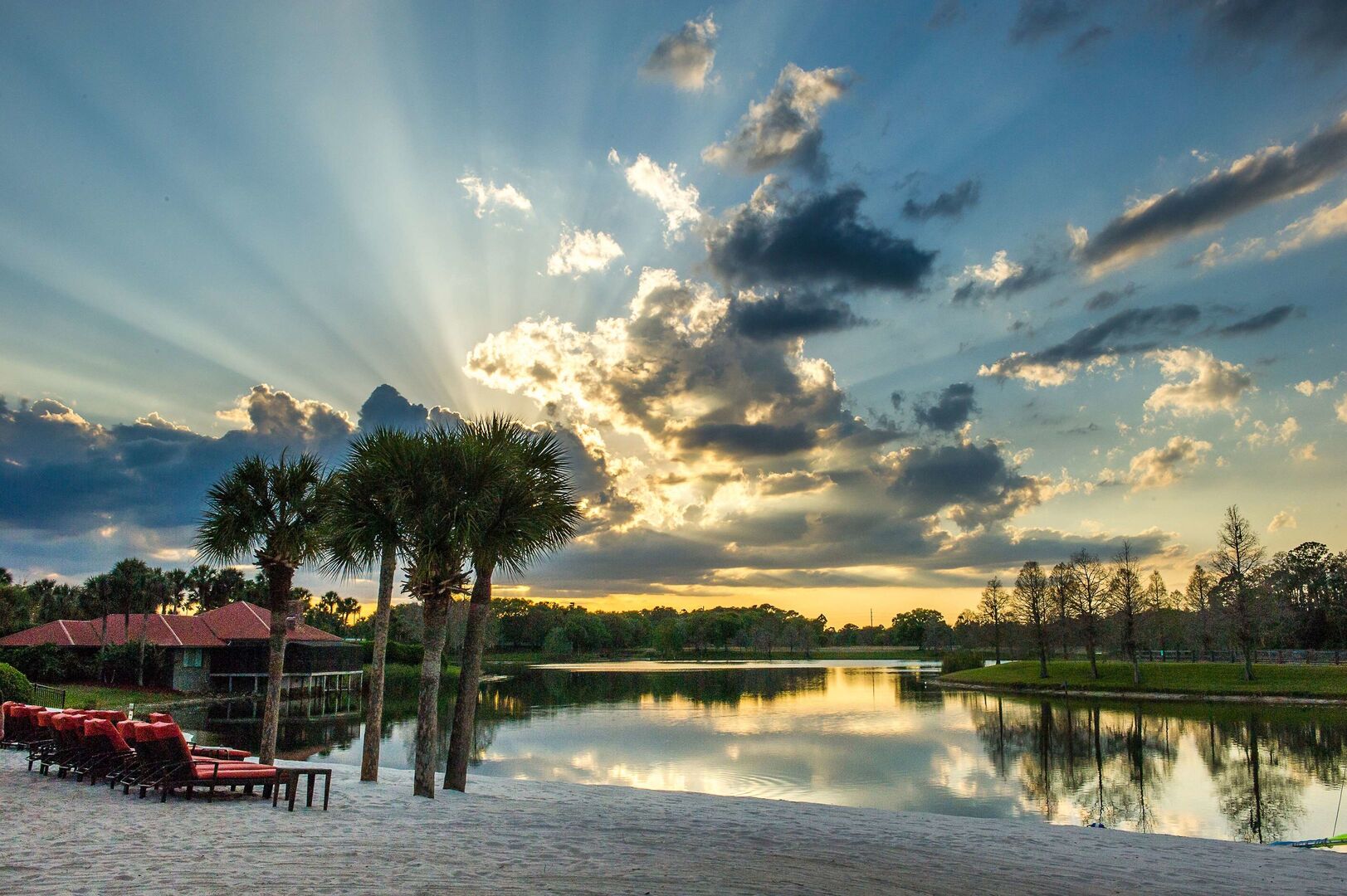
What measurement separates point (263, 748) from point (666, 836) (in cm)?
1349

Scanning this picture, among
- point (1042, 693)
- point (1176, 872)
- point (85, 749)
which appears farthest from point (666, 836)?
point (1042, 693)

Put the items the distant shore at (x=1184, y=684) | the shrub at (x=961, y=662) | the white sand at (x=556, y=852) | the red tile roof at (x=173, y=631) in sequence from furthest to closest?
the shrub at (x=961, y=662) → the red tile roof at (x=173, y=631) → the distant shore at (x=1184, y=684) → the white sand at (x=556, y=852)

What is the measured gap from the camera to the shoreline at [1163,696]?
178ft

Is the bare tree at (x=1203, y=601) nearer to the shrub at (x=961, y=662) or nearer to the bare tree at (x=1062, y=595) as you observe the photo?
the bare tree at (x=1062, y=595)

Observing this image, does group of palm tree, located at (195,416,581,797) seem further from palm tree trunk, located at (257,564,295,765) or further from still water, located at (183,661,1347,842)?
still water, located at (183,661,1347,842)

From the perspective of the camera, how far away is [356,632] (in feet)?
488

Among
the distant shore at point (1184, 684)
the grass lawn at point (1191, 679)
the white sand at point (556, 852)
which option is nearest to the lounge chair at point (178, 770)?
the white sand at point (556, 852)

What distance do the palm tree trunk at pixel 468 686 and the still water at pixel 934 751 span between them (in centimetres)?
1048

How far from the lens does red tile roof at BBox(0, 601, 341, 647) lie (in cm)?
6669

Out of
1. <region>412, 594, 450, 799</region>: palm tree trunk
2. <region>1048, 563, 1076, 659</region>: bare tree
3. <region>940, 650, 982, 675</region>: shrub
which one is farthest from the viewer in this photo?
<region>940, 650, 982, 675</region>: shrub

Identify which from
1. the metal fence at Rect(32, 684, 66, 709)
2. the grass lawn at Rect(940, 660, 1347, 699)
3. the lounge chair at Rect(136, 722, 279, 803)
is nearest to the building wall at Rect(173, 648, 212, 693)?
the metal fence at Rect(32, 684, 66, 709)

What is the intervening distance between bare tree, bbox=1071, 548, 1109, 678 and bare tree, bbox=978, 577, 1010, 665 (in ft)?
80.9

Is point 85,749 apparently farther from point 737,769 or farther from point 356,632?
point 356,632

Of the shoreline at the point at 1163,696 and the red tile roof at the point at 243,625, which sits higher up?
the red tile roof at the point at 243,625
